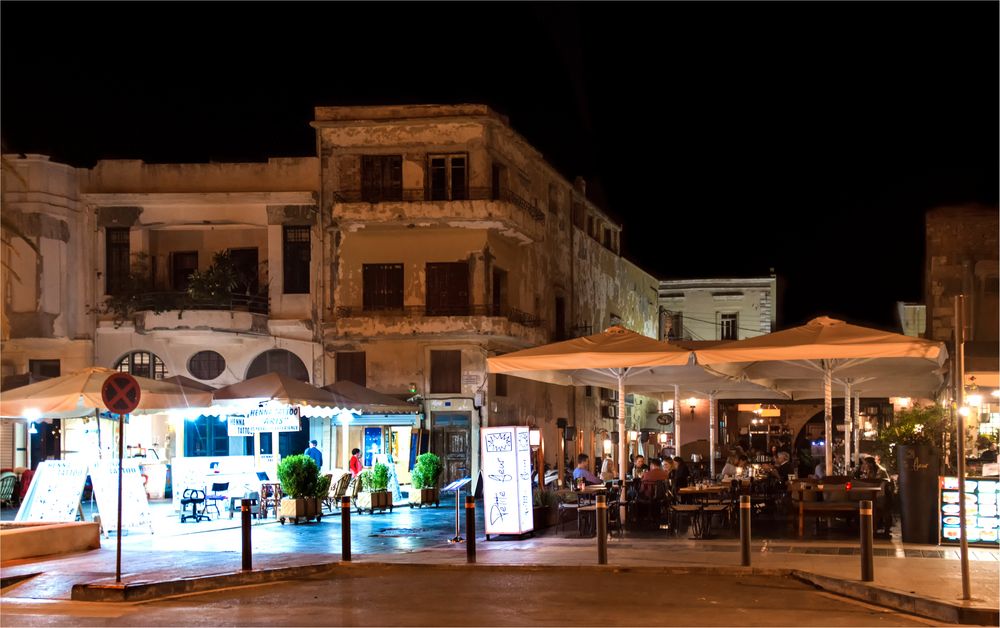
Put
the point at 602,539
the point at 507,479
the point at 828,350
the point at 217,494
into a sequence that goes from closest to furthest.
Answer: the point at 602,539 → the point at 828,350 → the point at 507,479 → the point at 217,494

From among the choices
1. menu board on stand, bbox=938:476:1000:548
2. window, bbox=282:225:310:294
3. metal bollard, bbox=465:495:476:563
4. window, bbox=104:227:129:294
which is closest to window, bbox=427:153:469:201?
window, bbox=282:225:310:294

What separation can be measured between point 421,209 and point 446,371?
5179mm

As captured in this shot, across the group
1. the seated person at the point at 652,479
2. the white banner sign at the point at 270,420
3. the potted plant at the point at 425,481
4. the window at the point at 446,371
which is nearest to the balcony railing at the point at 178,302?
the window at the point at 446,371

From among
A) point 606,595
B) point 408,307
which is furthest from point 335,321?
point 606,595

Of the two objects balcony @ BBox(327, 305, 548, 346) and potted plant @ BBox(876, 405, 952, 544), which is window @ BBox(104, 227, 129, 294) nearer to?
balcony @ BBox(327, 305, 548, 346)

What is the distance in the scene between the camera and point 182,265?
36062mm

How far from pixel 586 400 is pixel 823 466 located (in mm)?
24185

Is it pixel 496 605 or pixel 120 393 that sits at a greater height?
pixel 120 393

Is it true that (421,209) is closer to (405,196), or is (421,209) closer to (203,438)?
(405,196)

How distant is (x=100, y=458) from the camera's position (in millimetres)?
20609

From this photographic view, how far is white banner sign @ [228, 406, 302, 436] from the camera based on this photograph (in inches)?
961

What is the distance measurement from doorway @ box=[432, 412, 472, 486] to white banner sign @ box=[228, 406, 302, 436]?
10873mm

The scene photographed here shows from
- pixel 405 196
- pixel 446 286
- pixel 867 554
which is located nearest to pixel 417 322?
pixel 446 286

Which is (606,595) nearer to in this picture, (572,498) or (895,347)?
(895,347)
